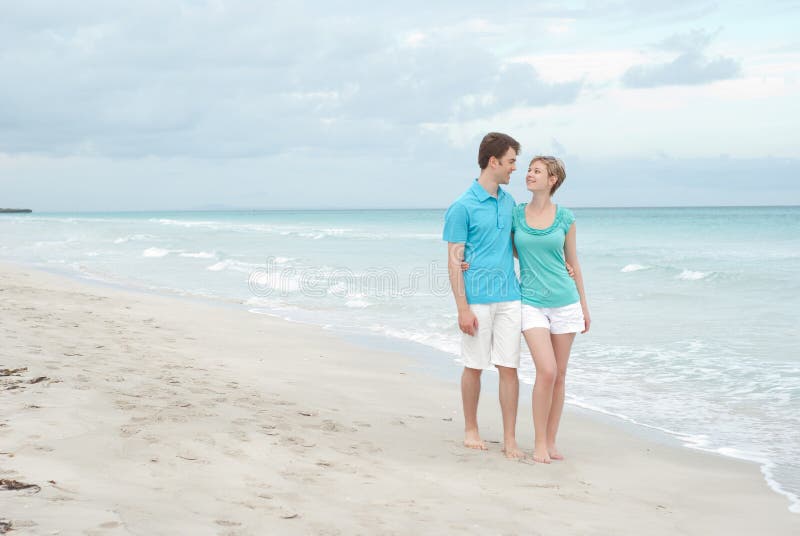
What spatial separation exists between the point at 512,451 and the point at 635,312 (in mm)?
8787

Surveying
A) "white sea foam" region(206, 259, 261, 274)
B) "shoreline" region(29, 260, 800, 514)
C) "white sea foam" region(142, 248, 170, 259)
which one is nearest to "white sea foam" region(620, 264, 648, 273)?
"white sea foam" region(206, 259, 261, 274)

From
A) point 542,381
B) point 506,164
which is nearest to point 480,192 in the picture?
point 506,164

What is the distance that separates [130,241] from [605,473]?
115 ft

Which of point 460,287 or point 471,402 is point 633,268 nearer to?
point 471,402

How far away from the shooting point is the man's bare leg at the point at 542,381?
476cm

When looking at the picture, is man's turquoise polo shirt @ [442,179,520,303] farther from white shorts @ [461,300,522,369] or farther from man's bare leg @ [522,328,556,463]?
man's bare leg @ [522,328,556,463]

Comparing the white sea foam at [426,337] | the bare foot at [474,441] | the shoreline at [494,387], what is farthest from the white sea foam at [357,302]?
the bare foot at [474,441]

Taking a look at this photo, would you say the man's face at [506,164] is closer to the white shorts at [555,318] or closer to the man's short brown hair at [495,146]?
the man's short brown hair at [495,146]

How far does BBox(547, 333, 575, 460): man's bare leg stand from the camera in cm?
486

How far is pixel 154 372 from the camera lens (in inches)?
256

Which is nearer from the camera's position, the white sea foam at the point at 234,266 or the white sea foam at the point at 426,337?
the white sea foam at the point at 426,337

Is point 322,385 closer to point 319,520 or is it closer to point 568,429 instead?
point 568,429

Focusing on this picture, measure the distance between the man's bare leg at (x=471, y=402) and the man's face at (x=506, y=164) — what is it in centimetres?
129

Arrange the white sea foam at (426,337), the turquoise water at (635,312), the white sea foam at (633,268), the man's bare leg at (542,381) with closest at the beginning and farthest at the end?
the man's bare leg at (542,381), the turquoise water at (635,312), the white sea foam at (426,337), the white sea foam at (633,268)
